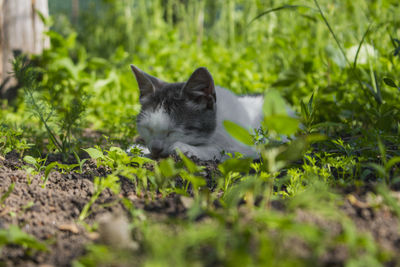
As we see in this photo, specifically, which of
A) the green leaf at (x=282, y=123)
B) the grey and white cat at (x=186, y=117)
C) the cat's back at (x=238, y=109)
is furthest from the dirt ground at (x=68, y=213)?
the cat's back at (x=238, y=109)

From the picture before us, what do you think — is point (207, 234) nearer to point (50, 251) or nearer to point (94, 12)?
point (50, 251)

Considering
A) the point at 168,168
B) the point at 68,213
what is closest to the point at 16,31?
the point at 68,213

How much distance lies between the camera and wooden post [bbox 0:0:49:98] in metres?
3.86

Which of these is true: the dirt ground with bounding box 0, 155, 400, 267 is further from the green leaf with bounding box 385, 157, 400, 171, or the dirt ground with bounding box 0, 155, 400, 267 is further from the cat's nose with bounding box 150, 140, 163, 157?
the cat's nose with bounding box 150, 140, 163, 157

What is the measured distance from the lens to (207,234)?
0.94 m

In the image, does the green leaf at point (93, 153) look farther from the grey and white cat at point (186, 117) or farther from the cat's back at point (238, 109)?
the cat's back at point (238, 109)

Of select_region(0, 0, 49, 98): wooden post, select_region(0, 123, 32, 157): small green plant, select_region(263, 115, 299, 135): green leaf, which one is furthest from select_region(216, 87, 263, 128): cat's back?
select_region(0, 0, 49, 98): wooden post

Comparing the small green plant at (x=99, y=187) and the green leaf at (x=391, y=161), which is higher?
the green leaf at (x=391, y=161)

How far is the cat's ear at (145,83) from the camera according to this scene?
2.62 meters

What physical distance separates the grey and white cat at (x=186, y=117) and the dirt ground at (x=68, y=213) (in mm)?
599

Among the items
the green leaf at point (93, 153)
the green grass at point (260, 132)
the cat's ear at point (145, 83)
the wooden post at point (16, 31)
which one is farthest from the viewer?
the wooden post at point (16, 31)

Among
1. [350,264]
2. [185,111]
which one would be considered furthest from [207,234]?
[185,111]

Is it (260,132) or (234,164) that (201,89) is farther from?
(234,164)

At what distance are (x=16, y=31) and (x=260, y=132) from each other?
10.6 ft
